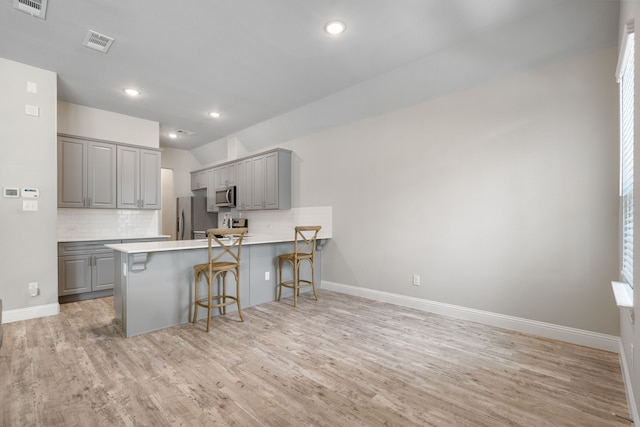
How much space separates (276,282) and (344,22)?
3280 millimetres

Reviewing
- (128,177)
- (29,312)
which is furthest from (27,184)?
(128,177)

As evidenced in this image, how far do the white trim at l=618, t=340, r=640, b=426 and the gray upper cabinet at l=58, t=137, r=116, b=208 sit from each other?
627 centimetres

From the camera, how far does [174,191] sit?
7.68m

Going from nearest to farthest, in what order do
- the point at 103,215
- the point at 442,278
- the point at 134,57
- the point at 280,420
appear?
the point at 280,420, the point at 134,57, the point at 442,278, the point at 103,215

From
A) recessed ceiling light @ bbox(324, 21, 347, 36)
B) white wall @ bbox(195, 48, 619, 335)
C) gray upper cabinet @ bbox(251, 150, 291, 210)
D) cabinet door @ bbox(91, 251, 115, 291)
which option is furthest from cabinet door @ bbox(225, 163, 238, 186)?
recessed ceiling light @ bbox(324, 21, 347, 36)

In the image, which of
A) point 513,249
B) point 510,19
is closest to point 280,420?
point 513,249

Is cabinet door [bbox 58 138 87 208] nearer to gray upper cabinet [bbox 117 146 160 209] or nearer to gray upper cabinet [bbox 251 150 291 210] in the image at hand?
gray upper cabinet [bbox 117 146 160 209]

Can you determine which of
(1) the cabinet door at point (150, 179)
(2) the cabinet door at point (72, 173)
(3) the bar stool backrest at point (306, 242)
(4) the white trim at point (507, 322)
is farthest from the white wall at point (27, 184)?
(4) the white trim at point (507, 322)

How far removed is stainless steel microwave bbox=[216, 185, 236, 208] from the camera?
649cm

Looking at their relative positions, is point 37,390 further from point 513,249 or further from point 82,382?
point 513,249

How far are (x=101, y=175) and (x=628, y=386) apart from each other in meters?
6.53

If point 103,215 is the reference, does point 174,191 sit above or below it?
above

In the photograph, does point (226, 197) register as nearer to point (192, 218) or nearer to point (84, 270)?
point (192, 218)

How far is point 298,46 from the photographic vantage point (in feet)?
10.5
